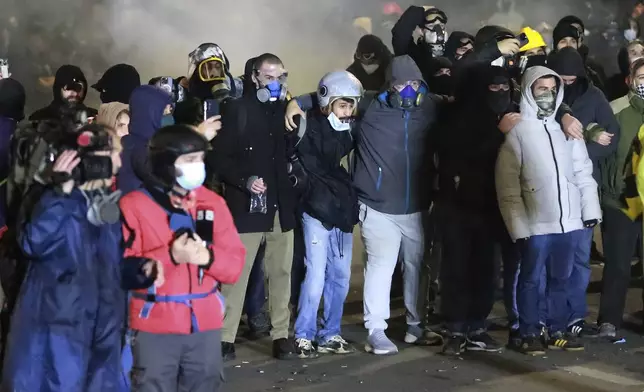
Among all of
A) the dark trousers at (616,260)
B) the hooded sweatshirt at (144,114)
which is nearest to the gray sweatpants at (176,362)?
the hooded sweatshirt at (144,114)

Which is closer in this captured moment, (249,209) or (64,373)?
(64,373)

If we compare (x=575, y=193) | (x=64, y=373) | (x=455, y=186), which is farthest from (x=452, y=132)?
(x=64, y=373)

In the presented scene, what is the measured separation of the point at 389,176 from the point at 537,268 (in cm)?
116

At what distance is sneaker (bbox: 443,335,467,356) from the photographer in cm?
667

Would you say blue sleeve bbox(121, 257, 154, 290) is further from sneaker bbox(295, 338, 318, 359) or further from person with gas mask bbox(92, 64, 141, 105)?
person with gas mask bbox(92, 64, 141, 105)

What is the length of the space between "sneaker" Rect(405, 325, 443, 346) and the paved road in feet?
0.25

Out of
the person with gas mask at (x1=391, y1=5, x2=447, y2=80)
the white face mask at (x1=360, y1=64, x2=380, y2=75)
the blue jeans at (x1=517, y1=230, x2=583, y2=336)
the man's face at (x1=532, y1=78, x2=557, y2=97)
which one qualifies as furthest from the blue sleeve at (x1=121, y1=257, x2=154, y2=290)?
the white face mask at (x1=360, y1=64, x2=380, y2=75)

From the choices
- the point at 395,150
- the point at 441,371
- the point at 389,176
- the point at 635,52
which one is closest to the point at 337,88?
the point at 395,150

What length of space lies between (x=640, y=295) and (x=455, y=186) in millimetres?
2662

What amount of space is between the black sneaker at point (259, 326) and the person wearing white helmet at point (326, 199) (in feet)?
2.09

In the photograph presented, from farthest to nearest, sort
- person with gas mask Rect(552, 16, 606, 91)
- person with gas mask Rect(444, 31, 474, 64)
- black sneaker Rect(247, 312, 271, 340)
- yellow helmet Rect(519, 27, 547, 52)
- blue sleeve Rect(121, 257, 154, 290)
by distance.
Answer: person with gas mask Rect(552, 16, 606, 91)
yellow helmet Rect(519, 27, 547, 52)
person with gas mask Rect(444, 31, 474, 64)
black sneaker Rect(247, 312, 271, 340)
blue sleeve Rect(121, 257, 154, 290)

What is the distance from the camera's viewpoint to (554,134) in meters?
6.63

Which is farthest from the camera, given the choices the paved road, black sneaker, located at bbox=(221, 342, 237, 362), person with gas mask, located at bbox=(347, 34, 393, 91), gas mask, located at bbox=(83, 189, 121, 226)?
person with gas mask, located at bbox=(347, 34, 393, 91)

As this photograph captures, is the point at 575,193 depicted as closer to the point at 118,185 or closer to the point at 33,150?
the point at 118,185
